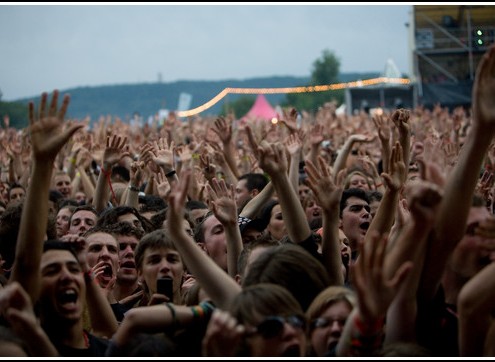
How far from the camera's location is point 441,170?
3.33 metres

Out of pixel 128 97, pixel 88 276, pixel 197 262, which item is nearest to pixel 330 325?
pixel 197 262

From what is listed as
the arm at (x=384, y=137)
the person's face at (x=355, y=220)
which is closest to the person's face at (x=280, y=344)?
the person's face at (x=355, y=220)

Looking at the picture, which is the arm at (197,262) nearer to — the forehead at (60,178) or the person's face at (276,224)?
the person's face at (276,224)

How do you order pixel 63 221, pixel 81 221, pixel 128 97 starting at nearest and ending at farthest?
pixel 81 221 < pixel 63 221 < pixel 128 97

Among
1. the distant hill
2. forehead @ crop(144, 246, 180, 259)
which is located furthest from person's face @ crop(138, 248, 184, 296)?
the distant hill

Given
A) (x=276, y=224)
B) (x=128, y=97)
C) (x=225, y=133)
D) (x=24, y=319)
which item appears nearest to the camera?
(x=24, y=319)

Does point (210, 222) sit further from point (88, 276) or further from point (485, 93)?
point (485, 93)

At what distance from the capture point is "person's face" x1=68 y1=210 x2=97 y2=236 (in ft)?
21.7

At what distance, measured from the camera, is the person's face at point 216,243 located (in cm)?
528

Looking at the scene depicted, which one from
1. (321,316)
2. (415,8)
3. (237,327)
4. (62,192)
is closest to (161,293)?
(321,316)

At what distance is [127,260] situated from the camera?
18.9 feet

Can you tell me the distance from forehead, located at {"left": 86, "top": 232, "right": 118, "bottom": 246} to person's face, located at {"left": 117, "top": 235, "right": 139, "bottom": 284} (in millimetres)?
258

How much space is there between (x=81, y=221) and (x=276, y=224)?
149 centimetres

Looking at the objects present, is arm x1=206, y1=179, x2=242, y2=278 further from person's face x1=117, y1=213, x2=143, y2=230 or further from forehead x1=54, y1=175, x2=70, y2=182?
forehead x1=54, y1=175, x2=70, y2=182
